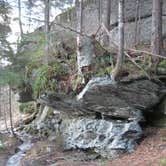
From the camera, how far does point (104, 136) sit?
1043cm

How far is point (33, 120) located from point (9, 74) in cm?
443

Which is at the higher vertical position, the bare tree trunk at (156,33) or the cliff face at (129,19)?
the cliff face at (129,19)

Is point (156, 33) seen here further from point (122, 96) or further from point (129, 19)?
point (129, 19)

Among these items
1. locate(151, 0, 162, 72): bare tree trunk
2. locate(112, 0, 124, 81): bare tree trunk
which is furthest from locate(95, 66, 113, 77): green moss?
locate(151, 0, 162, 72): bare tree trunk

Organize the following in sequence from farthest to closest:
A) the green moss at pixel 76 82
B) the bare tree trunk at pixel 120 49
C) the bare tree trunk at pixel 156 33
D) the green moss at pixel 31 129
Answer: the green moss at pixel 31 129 < the green moss at pixel 76 82 < the bare tree trunk at pixel 156 33 < the bare tree trunk at pixel 120 49

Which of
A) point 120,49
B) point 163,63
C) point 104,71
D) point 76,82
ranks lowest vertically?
point 76,82

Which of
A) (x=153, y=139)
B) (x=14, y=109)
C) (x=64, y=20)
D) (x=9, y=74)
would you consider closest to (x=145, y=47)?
(x=153, y=139)

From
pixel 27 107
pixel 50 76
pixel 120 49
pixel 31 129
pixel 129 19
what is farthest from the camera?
pixel 27 107

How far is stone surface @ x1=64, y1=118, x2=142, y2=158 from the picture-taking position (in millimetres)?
10008

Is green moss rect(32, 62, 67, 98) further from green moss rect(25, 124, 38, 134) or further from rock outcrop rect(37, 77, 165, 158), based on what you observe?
green moss rect(25, 124, 38, 134)

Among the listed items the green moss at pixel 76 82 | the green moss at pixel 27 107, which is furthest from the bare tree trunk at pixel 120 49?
the green moss at pixel 27 107

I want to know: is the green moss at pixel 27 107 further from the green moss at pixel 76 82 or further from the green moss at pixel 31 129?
the green moss at pixel 76 82

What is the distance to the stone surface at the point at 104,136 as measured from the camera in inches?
394

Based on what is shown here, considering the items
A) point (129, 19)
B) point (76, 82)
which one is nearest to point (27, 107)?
point (129, 19)
